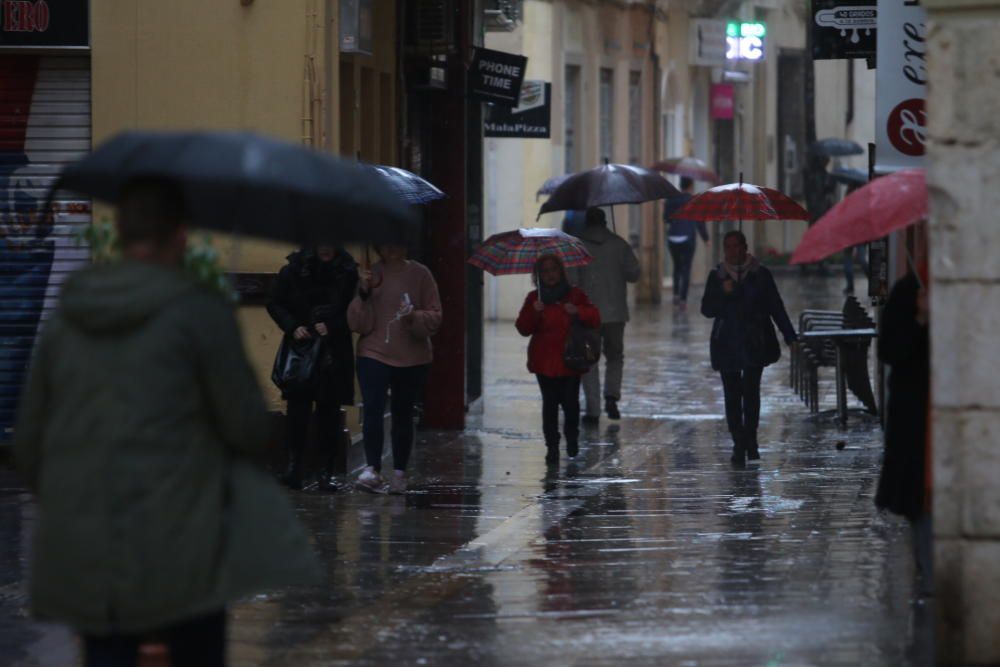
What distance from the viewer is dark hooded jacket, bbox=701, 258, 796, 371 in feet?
45.7

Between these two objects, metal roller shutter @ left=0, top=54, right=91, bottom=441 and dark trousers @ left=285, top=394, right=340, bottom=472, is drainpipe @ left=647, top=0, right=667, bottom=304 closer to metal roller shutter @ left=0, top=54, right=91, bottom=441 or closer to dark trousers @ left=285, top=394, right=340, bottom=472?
metal roller shutter @ left=0, top=54, right=91, bottom=441

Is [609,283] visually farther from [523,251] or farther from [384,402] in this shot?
[384,402]

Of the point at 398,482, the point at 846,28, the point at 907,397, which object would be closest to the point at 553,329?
the point at 398,482

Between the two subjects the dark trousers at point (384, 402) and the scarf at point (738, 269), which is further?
the scarf at point (738, 269)

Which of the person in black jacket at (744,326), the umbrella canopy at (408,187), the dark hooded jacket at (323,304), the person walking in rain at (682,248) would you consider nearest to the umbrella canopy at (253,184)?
the dark hooded jacket at (323,304)

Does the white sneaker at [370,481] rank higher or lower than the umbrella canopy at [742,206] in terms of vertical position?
lower

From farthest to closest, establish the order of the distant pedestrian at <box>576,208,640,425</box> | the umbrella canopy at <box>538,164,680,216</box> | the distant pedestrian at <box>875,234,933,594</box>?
the distant pedestrian at <box>576,208,640,425</box>, the umbrella canopy at <box>538,164,680,216</box>, the distant pedestrian at <box>875,234,933,594</box>

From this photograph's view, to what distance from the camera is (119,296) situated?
4.91m

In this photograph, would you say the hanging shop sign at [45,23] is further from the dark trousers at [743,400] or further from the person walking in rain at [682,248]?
the person walking in rain at [682,248]

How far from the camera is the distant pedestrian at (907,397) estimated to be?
8.05 m

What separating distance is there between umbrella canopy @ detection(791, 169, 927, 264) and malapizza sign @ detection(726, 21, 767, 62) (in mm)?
31570

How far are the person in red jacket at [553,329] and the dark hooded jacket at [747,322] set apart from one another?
869 mm

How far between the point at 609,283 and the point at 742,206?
2719mm

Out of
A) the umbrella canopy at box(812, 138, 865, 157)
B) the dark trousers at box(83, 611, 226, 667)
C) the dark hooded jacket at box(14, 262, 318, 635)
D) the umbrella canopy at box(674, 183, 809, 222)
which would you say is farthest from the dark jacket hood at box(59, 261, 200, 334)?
the umbrella canopy at box(812, 138, 865, 157)
